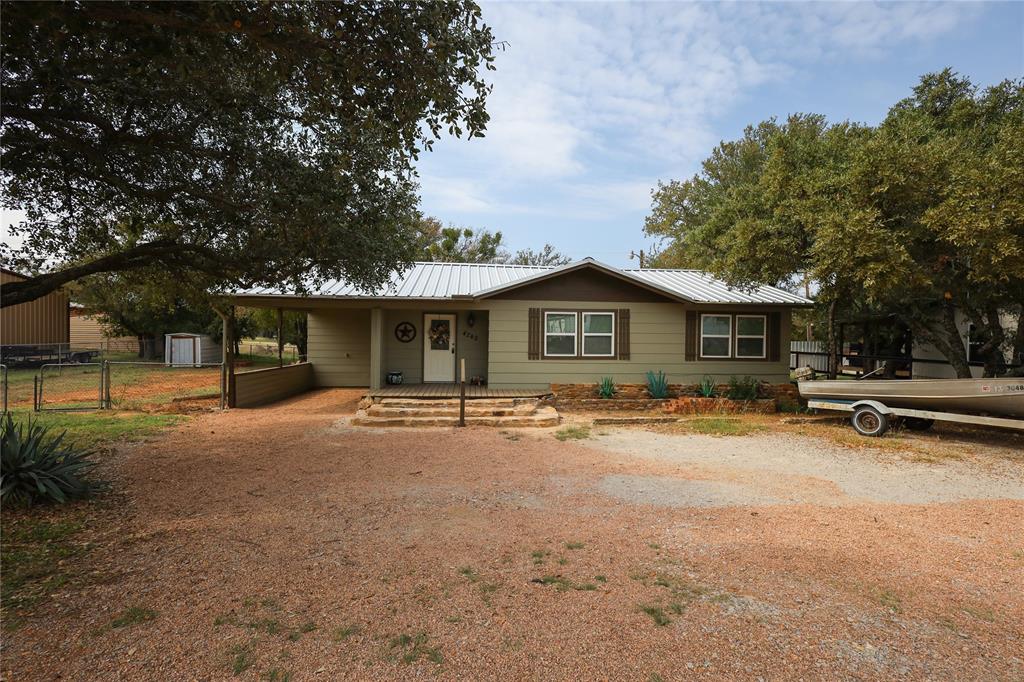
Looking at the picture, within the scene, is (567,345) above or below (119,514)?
above

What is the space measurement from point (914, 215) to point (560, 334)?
23.9 feet

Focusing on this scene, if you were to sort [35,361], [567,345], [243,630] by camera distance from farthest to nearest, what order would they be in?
1. [35,361]
2. [567,345]
3. [243,630]

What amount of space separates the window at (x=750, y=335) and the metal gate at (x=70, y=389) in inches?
582

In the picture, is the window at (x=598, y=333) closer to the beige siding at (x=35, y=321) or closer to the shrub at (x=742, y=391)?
the shrub at (x=742, y=391)

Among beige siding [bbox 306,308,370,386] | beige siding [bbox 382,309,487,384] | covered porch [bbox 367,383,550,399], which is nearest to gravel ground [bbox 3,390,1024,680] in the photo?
covered porch [bbox 367,383,550,399]

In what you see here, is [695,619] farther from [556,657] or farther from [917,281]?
[917,281]

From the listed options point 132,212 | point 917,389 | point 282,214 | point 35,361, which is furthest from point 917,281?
point 35,361

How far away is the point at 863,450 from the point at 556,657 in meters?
7.79

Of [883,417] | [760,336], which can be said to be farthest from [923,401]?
[760,336]

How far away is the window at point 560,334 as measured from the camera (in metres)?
12.7

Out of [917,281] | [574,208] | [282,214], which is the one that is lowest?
[917,281]

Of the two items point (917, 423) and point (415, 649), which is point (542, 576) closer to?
point (415, 649)

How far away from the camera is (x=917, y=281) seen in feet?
27.2

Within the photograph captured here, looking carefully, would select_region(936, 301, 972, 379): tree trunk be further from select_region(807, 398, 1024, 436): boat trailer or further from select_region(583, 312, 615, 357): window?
select_region(583, 312, 615, 357): window
